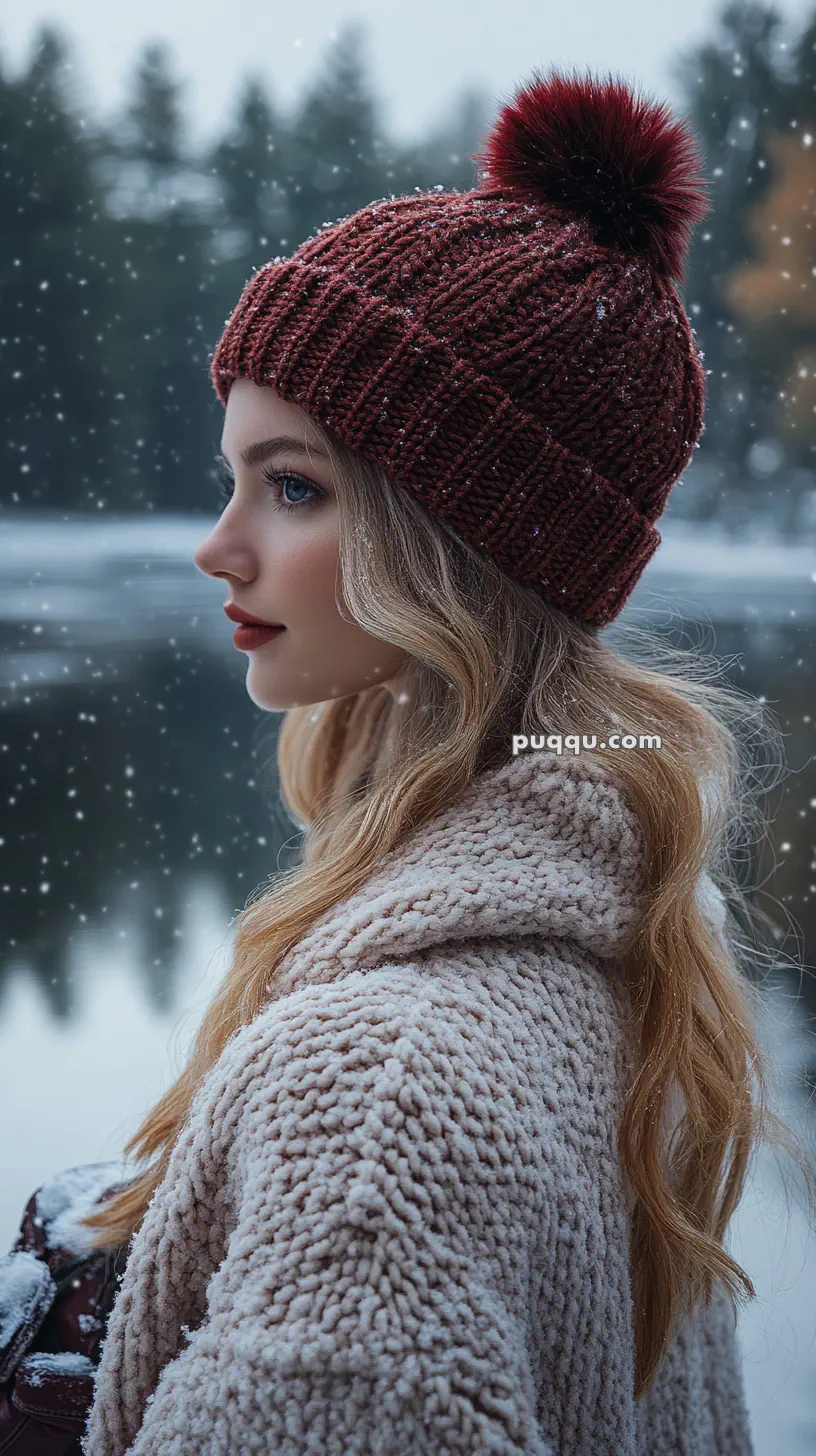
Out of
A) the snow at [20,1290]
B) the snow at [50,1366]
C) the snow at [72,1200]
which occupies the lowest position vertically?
the snow at [50,1366]

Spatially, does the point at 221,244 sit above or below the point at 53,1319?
above

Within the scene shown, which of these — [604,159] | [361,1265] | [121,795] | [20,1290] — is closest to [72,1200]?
[20,1290]

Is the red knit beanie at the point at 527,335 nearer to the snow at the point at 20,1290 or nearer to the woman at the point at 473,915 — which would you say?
the woman at the point at 473,915

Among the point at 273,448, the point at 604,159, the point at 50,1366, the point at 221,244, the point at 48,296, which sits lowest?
the point at 50,1366

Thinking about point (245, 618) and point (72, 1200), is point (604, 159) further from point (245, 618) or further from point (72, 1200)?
point (72, 1200)

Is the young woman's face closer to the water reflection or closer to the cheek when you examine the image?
the cheek

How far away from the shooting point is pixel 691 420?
30.7 inches

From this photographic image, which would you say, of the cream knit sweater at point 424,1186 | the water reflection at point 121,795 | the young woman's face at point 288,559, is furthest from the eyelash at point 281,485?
the water reflection at point 121,795

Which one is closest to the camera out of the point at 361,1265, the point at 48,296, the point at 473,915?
the point at 361,1265

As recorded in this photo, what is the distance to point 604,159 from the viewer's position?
0.72 metres

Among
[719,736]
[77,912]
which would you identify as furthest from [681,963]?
[77,912]

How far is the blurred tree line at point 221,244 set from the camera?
1309 millimetres

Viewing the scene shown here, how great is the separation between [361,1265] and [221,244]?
131 cm

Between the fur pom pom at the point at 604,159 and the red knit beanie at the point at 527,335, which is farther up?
the fur pom pom at the point at 604,159
